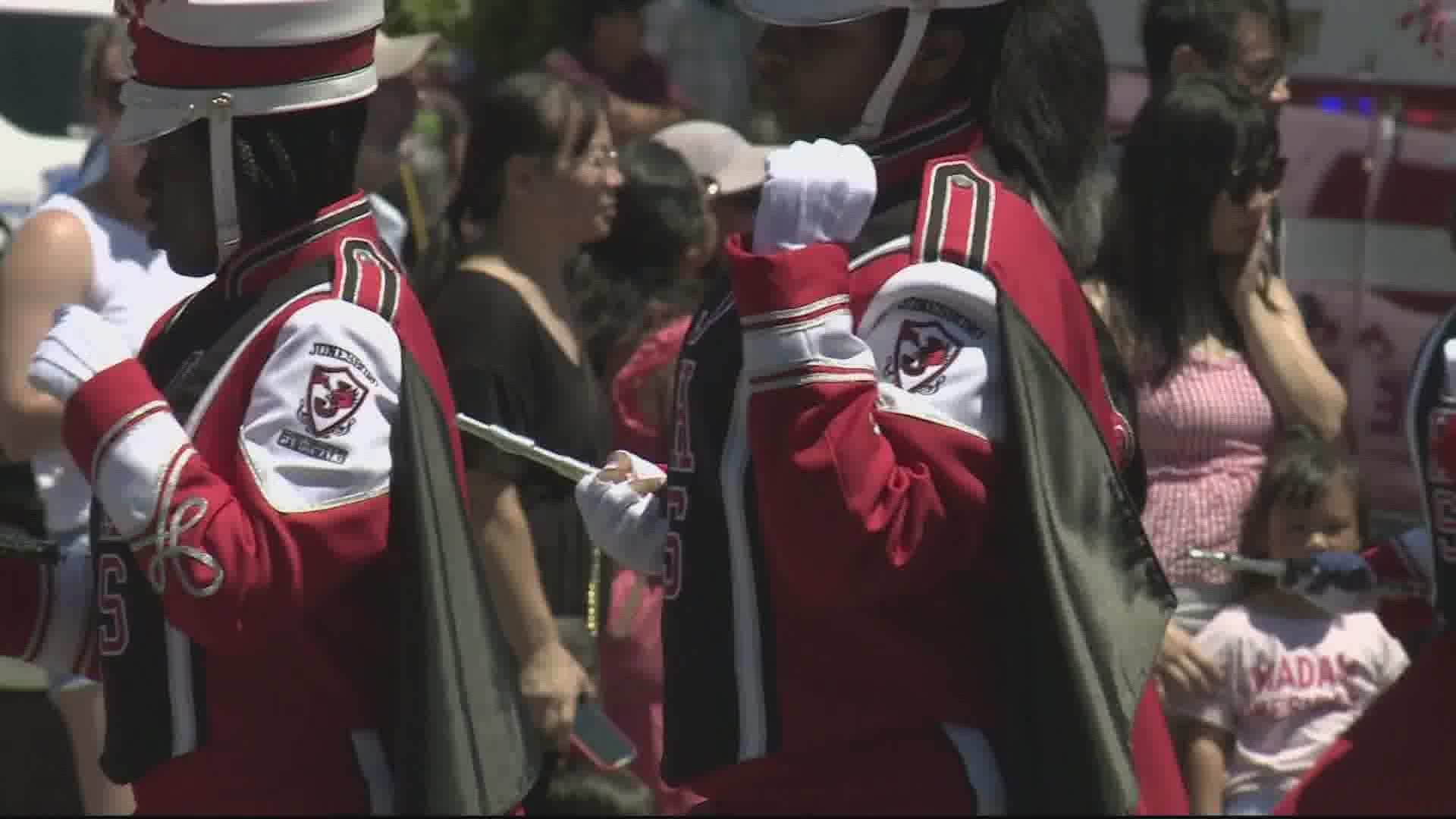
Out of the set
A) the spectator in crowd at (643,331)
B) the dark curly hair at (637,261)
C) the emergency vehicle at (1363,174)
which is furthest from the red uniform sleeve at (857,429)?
the emergency vehicle at (1363,174)

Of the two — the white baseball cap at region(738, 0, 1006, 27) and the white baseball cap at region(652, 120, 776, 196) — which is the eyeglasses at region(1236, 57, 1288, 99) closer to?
the white baseball cap at region(652, 120, 776, 196)

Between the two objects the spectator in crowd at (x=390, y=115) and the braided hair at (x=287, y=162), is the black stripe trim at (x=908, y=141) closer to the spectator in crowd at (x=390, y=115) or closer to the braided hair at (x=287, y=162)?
the braided hair at (x=287, y=162)

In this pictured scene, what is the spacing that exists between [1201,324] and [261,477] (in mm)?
2745

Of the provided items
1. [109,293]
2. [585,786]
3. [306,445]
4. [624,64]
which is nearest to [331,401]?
[306,445]

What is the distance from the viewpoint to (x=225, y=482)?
10.7ft

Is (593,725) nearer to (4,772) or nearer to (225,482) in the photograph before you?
(4,772)

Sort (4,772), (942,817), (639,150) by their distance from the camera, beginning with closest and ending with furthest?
(942,817) → (4,772) → (639,150)

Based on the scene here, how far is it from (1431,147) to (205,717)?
4622 mm

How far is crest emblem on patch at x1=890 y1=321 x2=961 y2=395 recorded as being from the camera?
307 cm

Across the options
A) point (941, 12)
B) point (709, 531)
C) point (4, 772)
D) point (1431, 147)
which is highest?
point (941, 12)

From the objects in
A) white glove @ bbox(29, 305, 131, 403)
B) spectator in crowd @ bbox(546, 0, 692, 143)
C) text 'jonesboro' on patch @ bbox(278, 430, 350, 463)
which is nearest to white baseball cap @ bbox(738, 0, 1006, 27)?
text 'jonesboro' on patch @ bbox(278, 430, 350, 463)

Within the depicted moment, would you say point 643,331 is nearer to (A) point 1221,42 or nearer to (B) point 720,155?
(B) point 720,155

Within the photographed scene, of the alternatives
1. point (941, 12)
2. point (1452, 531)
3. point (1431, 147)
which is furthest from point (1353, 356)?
point (941, 12)

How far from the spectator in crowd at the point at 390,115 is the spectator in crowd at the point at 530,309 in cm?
108
